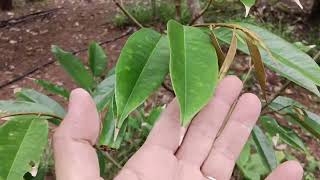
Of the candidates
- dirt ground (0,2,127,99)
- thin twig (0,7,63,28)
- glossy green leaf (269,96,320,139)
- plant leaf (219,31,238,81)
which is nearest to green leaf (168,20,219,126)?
plant leaf (219,31,238,81)

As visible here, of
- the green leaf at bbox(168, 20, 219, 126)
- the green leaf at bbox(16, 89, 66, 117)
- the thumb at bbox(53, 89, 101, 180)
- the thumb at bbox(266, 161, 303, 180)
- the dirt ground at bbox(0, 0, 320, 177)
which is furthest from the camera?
the dirt ground at bbox(0, 0, 320, 177)

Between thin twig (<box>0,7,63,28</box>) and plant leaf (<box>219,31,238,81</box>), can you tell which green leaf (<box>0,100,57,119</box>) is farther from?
thin twig (<box>0,7,63,28</box>)

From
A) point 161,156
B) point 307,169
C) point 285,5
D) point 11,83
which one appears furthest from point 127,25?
point 161,156

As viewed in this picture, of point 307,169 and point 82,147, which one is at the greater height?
point 82,147

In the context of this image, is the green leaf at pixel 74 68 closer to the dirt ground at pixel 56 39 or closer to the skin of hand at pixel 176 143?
the skin of hand at pixel 176 143

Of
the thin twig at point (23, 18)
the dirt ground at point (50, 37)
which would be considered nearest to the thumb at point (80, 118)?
the dirt ground at point (50, 37)

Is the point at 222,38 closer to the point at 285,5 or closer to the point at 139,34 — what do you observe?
the point at 139,34

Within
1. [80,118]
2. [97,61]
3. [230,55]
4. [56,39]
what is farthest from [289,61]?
[56,39]
